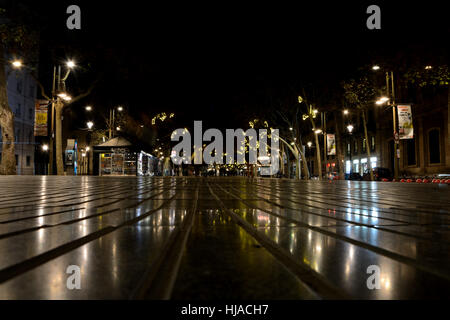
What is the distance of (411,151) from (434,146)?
381 cm

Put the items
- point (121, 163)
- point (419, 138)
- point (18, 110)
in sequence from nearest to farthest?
point (121, 163) < point (419, 138) < point (18, 110)

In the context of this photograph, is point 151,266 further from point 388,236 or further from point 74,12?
point 74,12

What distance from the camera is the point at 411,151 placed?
36000mm

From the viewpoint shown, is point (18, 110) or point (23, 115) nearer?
point (18, 110)

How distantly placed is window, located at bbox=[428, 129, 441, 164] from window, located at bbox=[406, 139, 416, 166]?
2446mm

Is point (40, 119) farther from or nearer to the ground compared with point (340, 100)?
nearer to the ground

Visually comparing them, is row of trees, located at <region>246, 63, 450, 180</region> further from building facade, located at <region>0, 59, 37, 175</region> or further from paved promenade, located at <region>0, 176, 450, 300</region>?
building facade, located at <region>0, 59, 37, 175</region>

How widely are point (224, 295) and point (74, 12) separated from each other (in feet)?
81.0

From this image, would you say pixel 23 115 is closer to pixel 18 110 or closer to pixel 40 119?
pixel 18 110

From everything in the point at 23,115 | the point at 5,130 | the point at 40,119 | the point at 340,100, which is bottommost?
the point at 5,130

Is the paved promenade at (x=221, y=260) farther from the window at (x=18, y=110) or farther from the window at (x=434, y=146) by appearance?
the window at (x=18, y=110)

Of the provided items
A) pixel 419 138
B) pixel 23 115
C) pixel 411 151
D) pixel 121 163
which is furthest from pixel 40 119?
pixel 411 151

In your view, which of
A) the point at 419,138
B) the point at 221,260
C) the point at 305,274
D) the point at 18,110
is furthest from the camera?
the point at 18,110

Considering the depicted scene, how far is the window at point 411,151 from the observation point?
35.3 m
